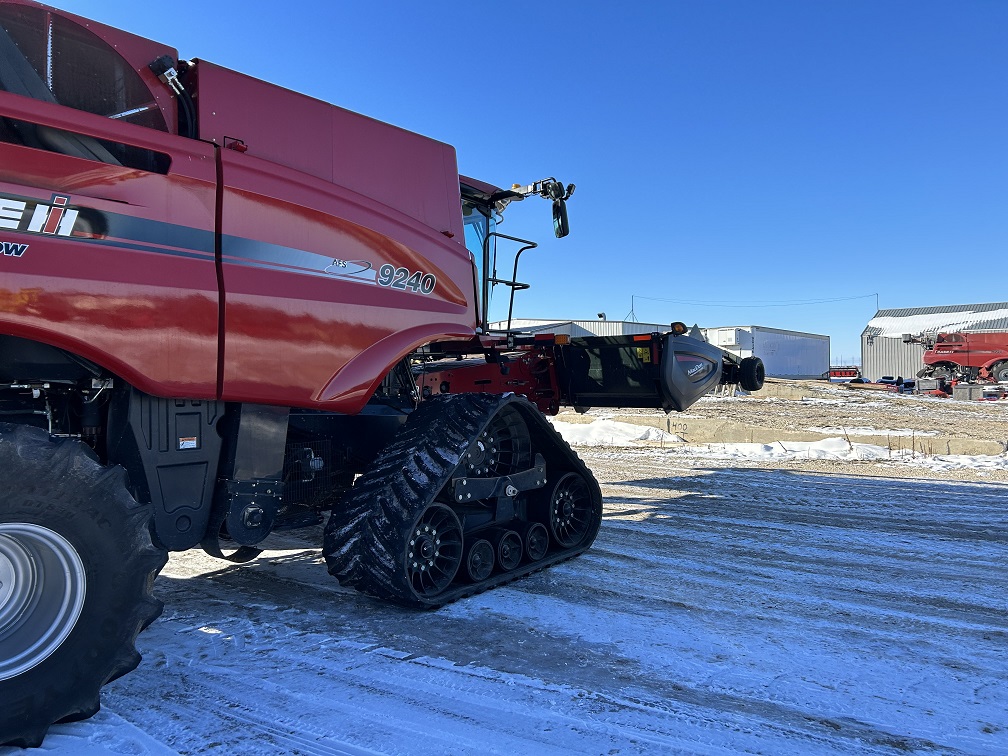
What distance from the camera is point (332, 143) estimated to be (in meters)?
3.71

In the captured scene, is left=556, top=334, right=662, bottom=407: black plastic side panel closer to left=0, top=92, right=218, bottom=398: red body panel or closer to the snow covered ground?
the snow covered ground

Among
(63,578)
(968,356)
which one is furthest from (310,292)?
(968,356)

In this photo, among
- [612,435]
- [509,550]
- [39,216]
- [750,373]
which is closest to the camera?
[39,216]

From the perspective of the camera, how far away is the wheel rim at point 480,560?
14.1 ft

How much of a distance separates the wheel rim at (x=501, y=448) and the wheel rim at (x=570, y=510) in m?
0.44

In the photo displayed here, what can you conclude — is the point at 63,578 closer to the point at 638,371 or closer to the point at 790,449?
the point at 638,371

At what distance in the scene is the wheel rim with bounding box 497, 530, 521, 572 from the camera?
4.55 m

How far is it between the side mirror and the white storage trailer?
35.7 meters

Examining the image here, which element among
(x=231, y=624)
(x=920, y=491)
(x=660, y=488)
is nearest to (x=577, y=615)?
(x=231, y=624)

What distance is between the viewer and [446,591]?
4.11 m

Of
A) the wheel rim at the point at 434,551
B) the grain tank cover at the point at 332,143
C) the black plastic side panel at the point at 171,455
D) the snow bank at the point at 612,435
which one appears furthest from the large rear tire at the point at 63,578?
the snow bank at the point at 612,435

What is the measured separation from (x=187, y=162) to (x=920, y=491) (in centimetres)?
852

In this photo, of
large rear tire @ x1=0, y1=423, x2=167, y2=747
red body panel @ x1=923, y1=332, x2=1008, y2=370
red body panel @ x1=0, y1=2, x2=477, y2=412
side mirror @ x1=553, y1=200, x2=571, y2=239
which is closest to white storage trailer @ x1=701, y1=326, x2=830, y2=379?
red body panel @ x1=923, y1=332, x2=1008, y2=370

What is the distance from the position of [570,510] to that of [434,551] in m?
1.58
